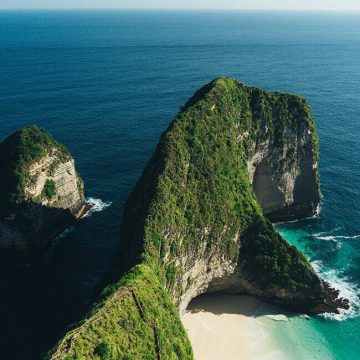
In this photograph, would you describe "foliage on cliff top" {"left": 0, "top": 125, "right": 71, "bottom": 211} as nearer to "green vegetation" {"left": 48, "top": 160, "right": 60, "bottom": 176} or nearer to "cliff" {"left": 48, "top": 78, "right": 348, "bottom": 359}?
"green vegetation" {"left": 48, "top": 160, "right": 60, "bottom": 176}

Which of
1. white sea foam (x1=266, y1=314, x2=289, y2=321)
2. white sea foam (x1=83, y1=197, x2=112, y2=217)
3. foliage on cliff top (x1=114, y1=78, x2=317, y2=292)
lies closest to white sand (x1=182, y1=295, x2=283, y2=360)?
white sea foam (x1=266, y1=314, x2=289, y2=321)

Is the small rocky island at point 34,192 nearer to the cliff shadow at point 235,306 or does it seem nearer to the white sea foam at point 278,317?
the cliff shadow at point 235,306

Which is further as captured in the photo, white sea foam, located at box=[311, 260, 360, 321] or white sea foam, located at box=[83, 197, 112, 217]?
white sea foam, located at box=[83, 197, 112, 217]

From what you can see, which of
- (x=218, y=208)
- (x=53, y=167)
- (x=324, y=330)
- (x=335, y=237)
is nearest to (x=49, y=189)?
(x=53, y=167)

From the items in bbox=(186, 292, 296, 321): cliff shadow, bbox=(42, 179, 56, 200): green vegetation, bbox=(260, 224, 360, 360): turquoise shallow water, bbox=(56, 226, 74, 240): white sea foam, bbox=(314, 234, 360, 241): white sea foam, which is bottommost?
bbox=(260, 224, 360, 360): turquoise shallow water

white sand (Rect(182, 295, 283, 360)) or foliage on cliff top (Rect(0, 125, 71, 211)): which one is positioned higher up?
foliage on cliff top (Rect(0, 125, 71, 211))

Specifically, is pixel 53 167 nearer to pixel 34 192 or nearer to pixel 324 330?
pixel 34 192

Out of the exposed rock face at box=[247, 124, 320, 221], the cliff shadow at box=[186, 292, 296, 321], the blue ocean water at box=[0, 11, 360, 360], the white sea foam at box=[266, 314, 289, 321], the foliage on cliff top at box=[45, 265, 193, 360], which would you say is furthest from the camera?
the exposed rock face at box=[247, 124, 320, 221]
